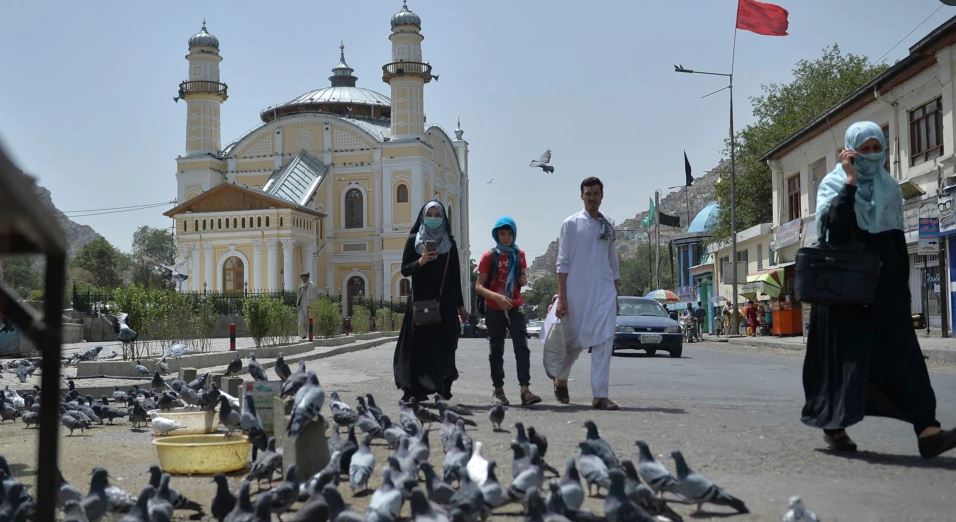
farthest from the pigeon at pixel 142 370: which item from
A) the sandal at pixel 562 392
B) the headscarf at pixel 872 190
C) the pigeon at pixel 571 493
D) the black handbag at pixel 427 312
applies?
the pigeon at pixel 571 493

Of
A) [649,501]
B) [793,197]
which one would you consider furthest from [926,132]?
[649,501]

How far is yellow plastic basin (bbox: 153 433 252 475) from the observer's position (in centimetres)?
558

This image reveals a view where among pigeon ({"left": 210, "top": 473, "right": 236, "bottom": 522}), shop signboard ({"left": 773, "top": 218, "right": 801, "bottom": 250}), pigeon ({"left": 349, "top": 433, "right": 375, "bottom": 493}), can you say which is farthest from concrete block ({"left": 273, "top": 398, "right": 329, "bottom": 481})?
shop signboard ({"left": 773, "top": 218, "right": 801, "bottom": 250})

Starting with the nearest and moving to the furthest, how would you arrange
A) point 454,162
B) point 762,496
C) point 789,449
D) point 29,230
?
1. point 29,230
2. point 762,496
3. point 789,449
4. point 454,162

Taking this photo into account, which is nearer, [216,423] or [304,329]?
[216,423]

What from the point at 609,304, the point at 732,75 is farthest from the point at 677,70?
the point at 609,304

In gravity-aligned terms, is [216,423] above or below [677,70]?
below

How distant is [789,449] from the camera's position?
19.5 ft

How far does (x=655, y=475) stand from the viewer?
4410 millimetres

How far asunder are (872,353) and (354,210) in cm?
5989

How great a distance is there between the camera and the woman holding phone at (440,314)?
8.91 metres

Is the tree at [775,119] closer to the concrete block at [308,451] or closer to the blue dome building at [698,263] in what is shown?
the blue dome building at [698,263]

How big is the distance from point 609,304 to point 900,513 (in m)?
4.21

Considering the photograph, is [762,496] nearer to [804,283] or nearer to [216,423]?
[804,283]
